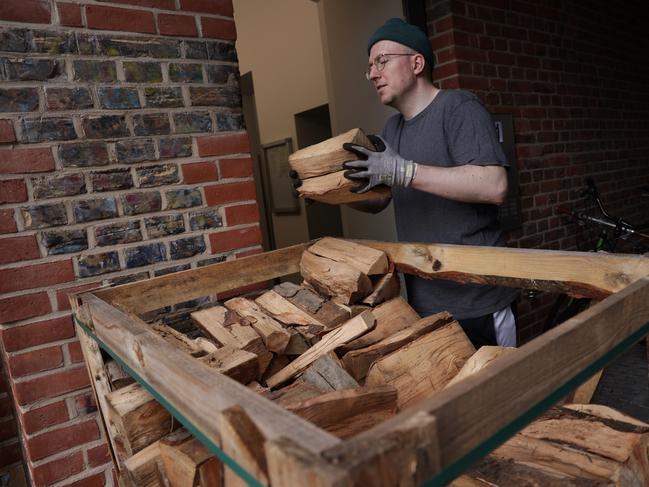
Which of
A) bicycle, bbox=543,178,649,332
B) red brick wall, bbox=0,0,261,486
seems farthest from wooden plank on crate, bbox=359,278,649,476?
bicycle, bbox=543,178,649,332

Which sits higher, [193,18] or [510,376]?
[193,18]

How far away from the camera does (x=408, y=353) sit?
1.29 m

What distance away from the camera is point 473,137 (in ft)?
5.56

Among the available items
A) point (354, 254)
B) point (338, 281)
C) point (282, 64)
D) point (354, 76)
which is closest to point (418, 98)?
point (354, 254)

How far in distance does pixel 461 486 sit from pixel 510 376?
1.38 ft

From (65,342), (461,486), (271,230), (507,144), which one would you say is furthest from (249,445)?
(271,230)

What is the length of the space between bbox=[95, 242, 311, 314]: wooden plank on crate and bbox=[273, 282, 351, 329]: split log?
0.12 m

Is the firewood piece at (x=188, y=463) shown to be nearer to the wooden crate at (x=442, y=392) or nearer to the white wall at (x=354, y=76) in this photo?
the wooden crate at (x=442, y=392)

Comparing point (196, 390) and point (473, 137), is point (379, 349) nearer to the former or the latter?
point (196, 390)

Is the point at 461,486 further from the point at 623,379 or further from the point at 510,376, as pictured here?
the point at 623,379

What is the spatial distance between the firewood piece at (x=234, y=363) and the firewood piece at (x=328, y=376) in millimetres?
133

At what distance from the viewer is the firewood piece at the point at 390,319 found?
1.45 meters

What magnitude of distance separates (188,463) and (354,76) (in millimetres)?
3184

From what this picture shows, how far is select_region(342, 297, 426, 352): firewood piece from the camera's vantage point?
145 centimetres
